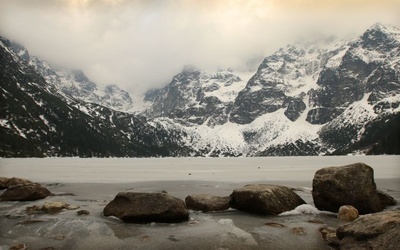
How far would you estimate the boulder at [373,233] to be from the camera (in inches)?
400

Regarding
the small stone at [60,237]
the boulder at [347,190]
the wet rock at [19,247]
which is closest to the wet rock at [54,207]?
the small stone at [60,237]

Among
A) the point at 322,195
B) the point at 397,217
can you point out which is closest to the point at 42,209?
the point at 322,195

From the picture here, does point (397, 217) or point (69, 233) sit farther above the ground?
point (397, 217)

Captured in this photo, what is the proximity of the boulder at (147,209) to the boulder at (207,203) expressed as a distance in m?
2.79

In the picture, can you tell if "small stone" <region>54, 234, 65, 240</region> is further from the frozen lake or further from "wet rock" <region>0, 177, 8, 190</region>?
the frozen lake

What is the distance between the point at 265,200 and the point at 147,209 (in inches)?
229

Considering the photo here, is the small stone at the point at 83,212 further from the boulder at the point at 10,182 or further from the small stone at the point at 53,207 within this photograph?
the boulder at the point at 10,182

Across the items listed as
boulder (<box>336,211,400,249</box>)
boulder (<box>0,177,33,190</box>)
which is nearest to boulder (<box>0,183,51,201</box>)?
boulder (<box>0,177,33,190</box>)

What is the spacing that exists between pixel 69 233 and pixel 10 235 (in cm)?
200

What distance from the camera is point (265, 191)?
18.5m

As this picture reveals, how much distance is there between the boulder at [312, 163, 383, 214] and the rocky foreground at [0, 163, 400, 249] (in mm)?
45

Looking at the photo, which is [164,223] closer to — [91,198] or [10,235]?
[10,235]

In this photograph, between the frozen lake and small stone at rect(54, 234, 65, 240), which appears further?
the frozen lake

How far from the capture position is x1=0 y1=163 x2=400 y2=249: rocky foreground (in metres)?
12.0
